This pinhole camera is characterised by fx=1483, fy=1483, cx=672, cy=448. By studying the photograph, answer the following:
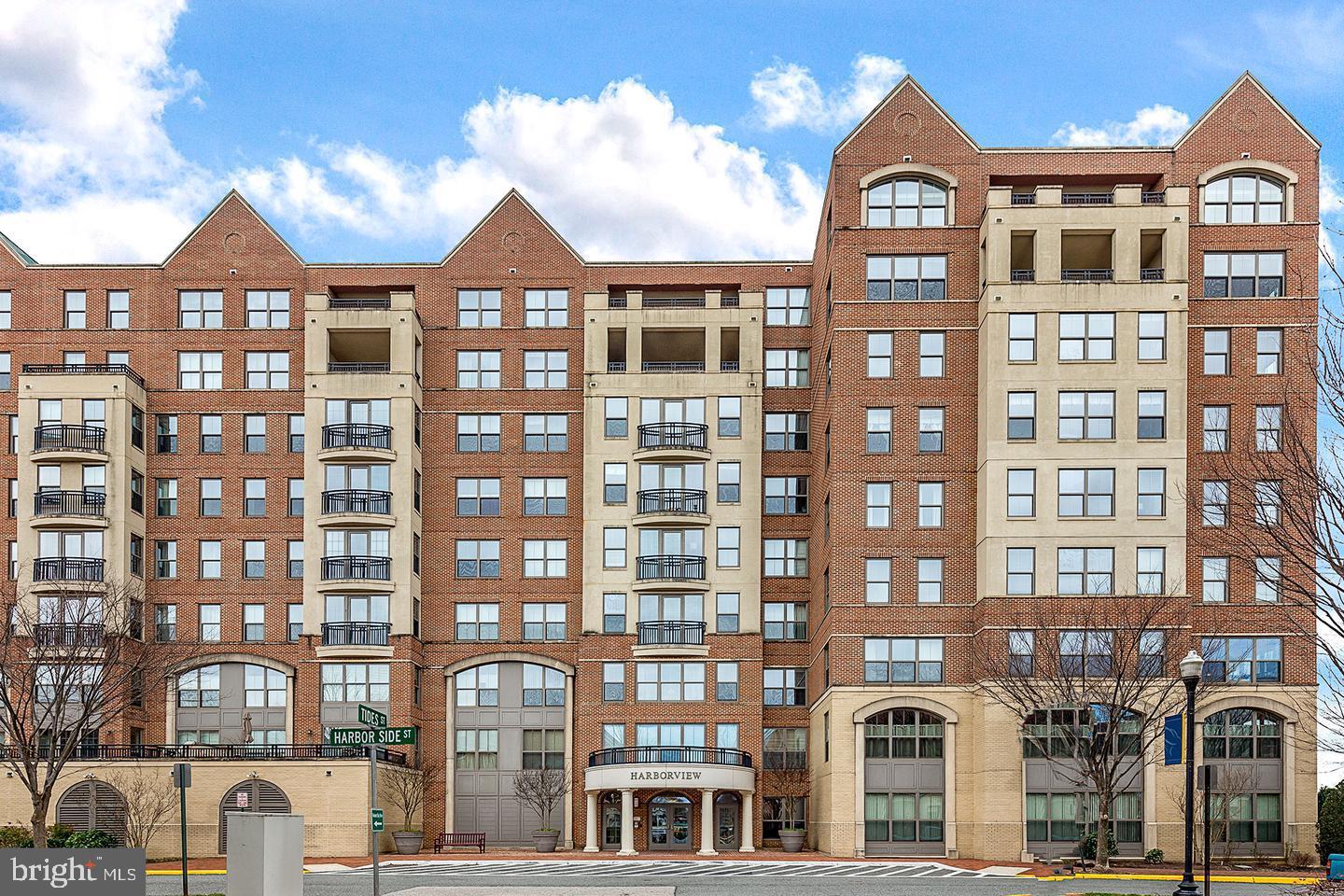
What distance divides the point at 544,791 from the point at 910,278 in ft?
81.6

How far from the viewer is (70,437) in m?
61.0

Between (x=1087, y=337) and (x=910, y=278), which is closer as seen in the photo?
(x=1087, y=337)

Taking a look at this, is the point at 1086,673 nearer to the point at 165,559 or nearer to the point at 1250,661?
the point at 1250,661

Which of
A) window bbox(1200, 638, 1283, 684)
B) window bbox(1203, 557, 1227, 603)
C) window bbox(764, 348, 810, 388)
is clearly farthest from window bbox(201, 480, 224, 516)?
window bbox(1200, 638, 1283, 684)

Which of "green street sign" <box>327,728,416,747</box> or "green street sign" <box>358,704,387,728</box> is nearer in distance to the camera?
"green street sign" <box>327,728,416,747</box>

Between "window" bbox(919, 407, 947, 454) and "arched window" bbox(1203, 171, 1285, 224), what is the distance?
12.5 metres

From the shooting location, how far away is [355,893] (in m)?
34.5

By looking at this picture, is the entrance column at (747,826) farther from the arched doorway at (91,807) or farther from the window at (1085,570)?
the arched doorway at (91,807)

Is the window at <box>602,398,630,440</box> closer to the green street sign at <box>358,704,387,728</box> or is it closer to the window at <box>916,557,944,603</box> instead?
the window at <box>916,557,944,603</box>

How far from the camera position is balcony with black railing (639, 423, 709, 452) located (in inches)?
2438

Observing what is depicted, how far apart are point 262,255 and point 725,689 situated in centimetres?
2748

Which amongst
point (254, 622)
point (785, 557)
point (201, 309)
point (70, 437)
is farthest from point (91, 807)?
point (785, 557)

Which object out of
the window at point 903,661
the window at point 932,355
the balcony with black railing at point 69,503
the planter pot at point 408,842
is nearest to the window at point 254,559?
the balcony with black railing at point 69,503

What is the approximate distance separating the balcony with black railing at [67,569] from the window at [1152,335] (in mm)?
41458
